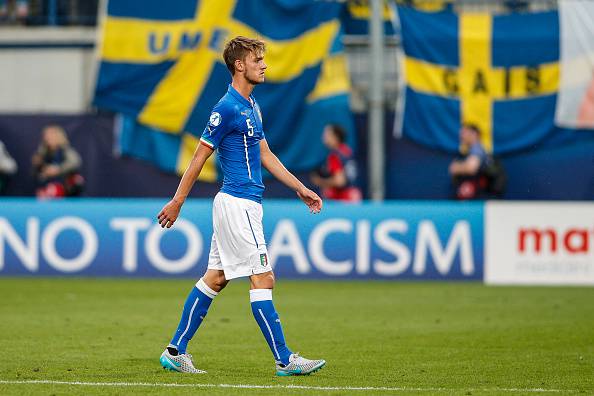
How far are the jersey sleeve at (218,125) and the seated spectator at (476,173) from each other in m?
12.0

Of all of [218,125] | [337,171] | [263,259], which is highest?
[218,125]

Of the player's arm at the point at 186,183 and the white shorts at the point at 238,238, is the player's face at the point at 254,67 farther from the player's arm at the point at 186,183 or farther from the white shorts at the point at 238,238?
the white shorts at the point at 238,238

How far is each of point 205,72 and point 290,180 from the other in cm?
1370

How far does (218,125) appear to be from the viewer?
912 centimetres

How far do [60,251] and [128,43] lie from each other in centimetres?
518

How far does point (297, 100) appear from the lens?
22.5 metres

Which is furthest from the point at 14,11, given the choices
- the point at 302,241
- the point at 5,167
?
the point at 302,241

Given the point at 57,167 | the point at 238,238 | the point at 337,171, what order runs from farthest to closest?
the point at 57,167
the point at 337,171
the point at 238,238

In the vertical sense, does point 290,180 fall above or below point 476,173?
above

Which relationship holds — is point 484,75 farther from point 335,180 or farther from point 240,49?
point 240,49

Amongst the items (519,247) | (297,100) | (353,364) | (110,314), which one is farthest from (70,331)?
(297,100)

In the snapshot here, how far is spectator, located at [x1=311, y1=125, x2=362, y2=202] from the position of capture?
2114 centimetres

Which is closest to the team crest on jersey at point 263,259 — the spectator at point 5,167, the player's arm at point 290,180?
the player's arm at point 290,180

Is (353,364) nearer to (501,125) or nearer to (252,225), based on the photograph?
(252,225)
